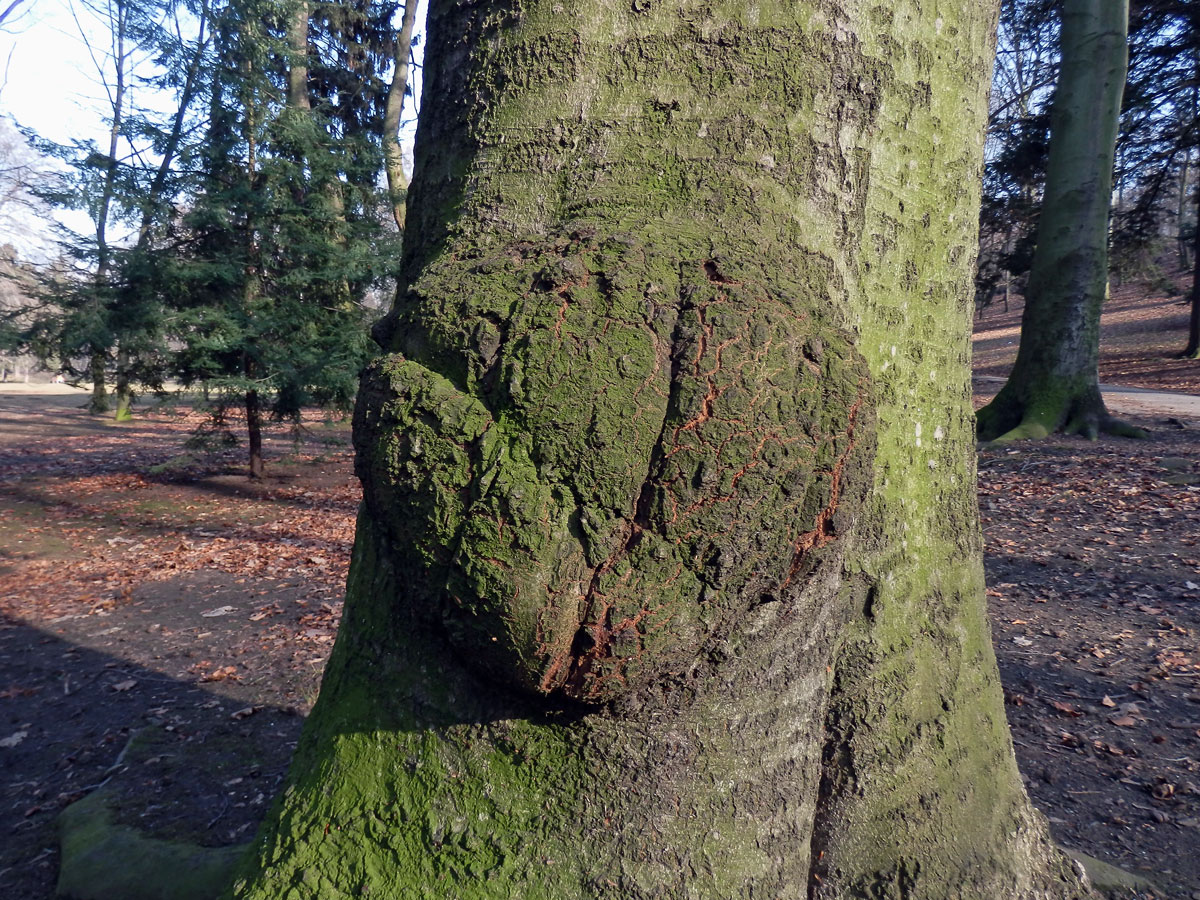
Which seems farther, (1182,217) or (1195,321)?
(1182,217)

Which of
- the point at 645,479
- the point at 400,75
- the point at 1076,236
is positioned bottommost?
the point at 645,479

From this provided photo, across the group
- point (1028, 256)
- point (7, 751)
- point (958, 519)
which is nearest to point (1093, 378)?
point (1028, 256)

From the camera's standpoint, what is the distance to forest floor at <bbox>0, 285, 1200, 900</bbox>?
9.86ft

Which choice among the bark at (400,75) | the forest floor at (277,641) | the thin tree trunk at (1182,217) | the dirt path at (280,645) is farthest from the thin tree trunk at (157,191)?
the thin tree trunk at (1182,217)

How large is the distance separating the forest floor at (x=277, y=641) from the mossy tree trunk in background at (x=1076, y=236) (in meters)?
0.71

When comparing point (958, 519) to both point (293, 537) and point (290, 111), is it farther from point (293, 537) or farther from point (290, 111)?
point (290, 111)

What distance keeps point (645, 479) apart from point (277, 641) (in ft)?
15.4

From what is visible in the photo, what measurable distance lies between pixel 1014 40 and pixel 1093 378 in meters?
7.77

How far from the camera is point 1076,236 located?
9.79m

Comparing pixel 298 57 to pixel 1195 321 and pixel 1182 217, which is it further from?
pixel 1182 217

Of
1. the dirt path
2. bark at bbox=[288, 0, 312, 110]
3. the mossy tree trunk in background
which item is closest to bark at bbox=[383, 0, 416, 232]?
bark at bbox=[288, 0, 312, 110]

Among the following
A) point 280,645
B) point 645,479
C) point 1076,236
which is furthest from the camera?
point 1076,236

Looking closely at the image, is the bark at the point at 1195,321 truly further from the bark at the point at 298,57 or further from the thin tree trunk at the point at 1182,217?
the bark at the point at 298,57

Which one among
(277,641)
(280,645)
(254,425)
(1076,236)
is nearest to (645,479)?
(280,645)
